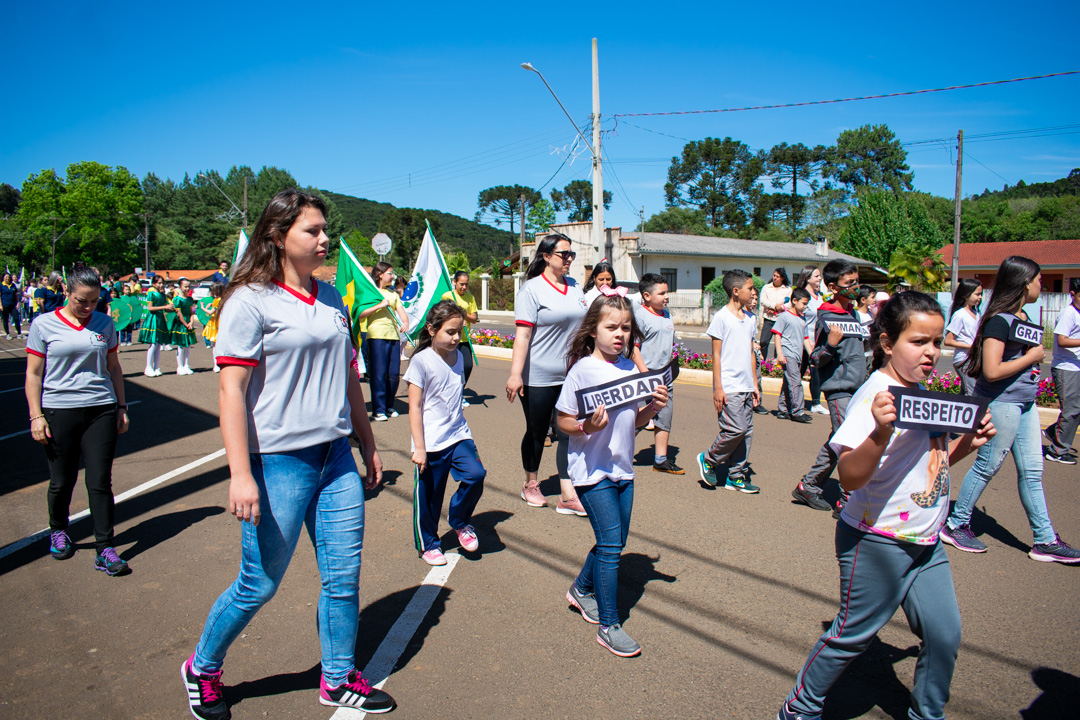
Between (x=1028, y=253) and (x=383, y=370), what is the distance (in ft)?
185

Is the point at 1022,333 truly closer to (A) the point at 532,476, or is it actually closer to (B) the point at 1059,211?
(A) the point at 532,476

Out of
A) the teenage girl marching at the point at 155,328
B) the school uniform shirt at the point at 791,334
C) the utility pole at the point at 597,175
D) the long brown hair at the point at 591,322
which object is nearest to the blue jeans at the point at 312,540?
the long brown hair at the point at 591,322

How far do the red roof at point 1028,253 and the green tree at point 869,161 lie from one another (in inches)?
1101

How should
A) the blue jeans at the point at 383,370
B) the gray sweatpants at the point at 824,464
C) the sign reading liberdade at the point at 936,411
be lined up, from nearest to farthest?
the sign reading liberdade at the point at 936,411
the gray sweatpants at the point at 824,464
the blue jeans at the point at 383,370

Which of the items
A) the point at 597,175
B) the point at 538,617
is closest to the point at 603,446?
the point at 538,617

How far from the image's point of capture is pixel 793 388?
8.49 metres

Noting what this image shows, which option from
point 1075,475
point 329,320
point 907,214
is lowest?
point 1075,475

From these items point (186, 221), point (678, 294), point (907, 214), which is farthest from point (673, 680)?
point (186, 221)

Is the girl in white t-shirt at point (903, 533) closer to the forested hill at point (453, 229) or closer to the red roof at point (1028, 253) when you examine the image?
the red roof at point (1028, 253)

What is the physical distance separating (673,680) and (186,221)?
101323 mm

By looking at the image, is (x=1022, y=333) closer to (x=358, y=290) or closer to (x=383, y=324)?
(x=383, y=324)

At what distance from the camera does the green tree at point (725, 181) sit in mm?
78500

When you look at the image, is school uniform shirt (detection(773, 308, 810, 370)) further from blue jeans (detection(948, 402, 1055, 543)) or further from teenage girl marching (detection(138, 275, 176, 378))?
teenage girl marching (detection(138, 275, 176, 378))

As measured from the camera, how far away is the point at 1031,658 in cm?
312
